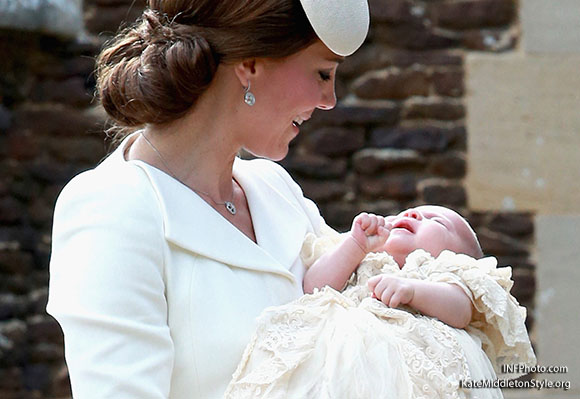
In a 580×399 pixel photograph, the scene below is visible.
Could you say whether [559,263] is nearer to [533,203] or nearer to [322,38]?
[533,203]

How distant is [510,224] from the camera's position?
3.87m

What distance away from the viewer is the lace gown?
70.0 inches

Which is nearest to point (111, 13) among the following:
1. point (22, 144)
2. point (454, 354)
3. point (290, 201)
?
point (22, 144)

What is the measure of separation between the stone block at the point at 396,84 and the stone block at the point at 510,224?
55cm

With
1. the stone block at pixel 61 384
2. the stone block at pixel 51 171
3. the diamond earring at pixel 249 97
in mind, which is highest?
the diamond earring at pixel 249 97

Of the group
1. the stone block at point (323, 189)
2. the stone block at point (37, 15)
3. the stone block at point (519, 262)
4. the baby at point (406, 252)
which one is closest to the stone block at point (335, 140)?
the stone block at point (323, 189)

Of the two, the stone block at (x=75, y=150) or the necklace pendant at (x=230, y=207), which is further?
the stone block at (x=75, y=150)

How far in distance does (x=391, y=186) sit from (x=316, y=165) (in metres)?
0.30

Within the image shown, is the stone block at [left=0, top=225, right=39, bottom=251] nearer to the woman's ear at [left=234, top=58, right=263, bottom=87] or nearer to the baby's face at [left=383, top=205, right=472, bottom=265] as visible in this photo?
the baby's face at [left=383, top=205, right=472, bottom=265]

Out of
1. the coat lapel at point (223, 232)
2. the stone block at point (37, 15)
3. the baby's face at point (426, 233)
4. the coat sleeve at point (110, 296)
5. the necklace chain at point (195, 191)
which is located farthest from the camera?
the stone block at point (37, 15)

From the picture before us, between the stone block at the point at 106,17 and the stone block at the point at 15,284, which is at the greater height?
the stone block at the point at 106,17

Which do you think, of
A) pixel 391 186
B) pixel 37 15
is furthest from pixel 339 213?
pixel 37 15

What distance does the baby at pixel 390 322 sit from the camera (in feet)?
5.87

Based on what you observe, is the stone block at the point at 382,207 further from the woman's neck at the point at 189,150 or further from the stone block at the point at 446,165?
the woman's neck at the point at 189,150
